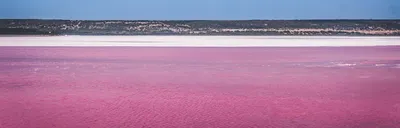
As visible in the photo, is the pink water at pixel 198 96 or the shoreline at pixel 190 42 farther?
the shoreline at pixel 190 42

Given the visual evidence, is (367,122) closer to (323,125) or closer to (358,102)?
(323,125)

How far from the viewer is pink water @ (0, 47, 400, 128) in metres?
4.91

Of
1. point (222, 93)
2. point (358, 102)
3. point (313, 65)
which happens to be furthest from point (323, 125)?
point (313, 65)

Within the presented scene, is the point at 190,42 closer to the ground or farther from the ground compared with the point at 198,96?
closer to the ground

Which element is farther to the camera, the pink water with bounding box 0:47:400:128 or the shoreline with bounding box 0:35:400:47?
the shoreline with bounding box 0:35:400:47

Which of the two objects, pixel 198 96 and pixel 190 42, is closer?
pixel 198 96

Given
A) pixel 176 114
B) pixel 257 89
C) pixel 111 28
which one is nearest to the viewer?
pixel 176 114

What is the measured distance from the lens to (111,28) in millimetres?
57062

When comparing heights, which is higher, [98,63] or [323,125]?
[323,125]

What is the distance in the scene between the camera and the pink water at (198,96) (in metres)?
4.91

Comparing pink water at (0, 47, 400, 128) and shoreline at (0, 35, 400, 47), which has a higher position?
pink water at (0, 47, 400, 128)

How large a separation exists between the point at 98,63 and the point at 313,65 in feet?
17.2

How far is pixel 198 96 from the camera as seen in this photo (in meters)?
6.41

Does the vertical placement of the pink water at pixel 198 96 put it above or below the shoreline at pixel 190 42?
above
